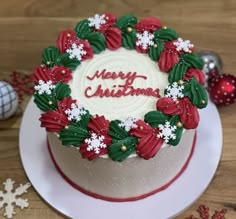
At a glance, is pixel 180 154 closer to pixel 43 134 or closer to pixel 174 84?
pixel 174 84

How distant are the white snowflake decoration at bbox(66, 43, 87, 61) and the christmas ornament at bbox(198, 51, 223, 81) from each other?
1.10 ft

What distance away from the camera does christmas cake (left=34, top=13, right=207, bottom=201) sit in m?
1.20

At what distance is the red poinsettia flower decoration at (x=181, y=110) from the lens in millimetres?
1220

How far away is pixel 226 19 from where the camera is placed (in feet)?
5.43

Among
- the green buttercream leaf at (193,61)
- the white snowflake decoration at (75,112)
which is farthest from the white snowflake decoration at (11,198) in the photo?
the green buttercream leaf at (193,61)

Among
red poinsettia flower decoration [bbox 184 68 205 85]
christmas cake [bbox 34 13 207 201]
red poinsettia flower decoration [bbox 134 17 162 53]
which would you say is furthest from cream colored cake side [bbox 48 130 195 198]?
red poinsettia flower decoration [bbox 134 17 162 53]

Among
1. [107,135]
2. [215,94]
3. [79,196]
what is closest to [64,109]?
[107,135]

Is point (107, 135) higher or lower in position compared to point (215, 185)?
higher

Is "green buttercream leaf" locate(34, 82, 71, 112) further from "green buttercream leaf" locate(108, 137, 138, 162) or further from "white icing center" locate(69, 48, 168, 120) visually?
"green buttercream leaf" locate(108, 137, 138, 162)

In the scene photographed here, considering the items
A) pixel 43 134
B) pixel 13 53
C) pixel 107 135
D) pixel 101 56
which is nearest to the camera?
pixel 107 135

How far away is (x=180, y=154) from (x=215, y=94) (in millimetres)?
228

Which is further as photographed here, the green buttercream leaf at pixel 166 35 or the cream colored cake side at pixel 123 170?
the green buttercream leaf at pixel 166 35

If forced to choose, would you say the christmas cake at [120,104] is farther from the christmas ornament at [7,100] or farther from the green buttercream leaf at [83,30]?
the christmas ornament at [7,100]

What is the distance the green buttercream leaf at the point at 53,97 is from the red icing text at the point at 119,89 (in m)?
0.05
